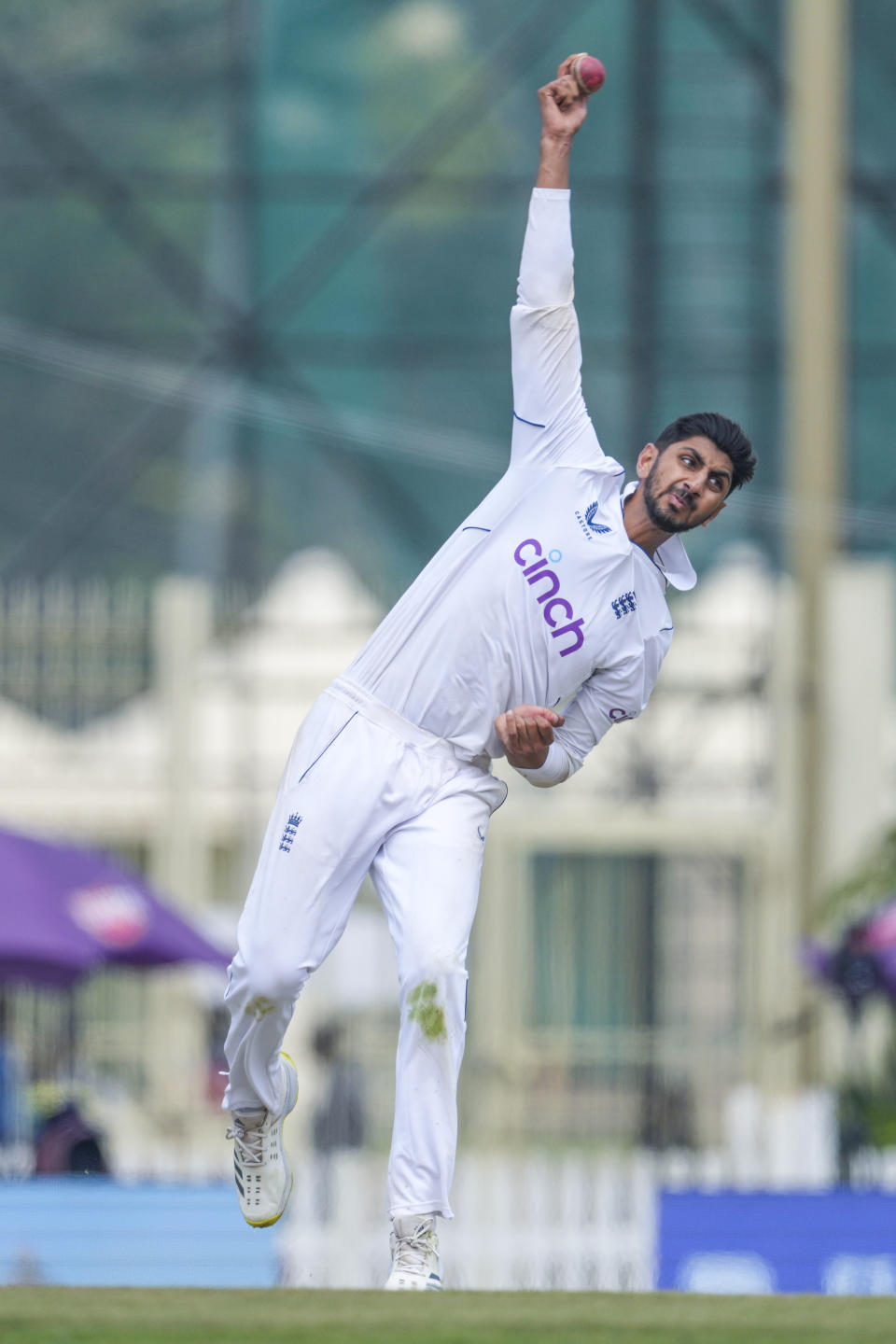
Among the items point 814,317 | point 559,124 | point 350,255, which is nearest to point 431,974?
point 559,124

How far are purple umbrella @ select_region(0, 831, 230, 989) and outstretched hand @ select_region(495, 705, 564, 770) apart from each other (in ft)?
17.3

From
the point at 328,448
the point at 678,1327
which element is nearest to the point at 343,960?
the point at 328,448

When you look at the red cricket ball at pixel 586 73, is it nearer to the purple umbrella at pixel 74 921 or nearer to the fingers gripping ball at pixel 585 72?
the fingers gripping ball at pixel 585 72

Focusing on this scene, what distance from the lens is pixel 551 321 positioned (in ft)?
17.6

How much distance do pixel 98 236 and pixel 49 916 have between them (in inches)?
625

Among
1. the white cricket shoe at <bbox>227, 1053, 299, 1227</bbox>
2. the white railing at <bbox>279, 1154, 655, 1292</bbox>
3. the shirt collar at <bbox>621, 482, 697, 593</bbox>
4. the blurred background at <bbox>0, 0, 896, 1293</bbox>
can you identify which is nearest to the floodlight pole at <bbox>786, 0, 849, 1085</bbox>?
the blurred background at <bbox>0, 0, 896, 1293</bbox>

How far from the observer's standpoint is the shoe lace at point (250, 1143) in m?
5.63

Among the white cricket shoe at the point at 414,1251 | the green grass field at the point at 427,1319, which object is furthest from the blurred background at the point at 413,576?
the green grass field at the point at 427,1319

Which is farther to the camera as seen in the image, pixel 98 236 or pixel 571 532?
pixel 98 236

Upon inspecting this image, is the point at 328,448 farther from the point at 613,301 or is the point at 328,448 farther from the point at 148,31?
Answer: the point at 148,31

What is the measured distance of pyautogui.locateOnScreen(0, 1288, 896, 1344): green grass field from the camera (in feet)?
13.2

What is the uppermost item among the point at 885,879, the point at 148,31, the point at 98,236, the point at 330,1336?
the point at 148,31

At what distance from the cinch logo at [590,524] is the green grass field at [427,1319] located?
1.62m

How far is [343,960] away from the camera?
16.8m
